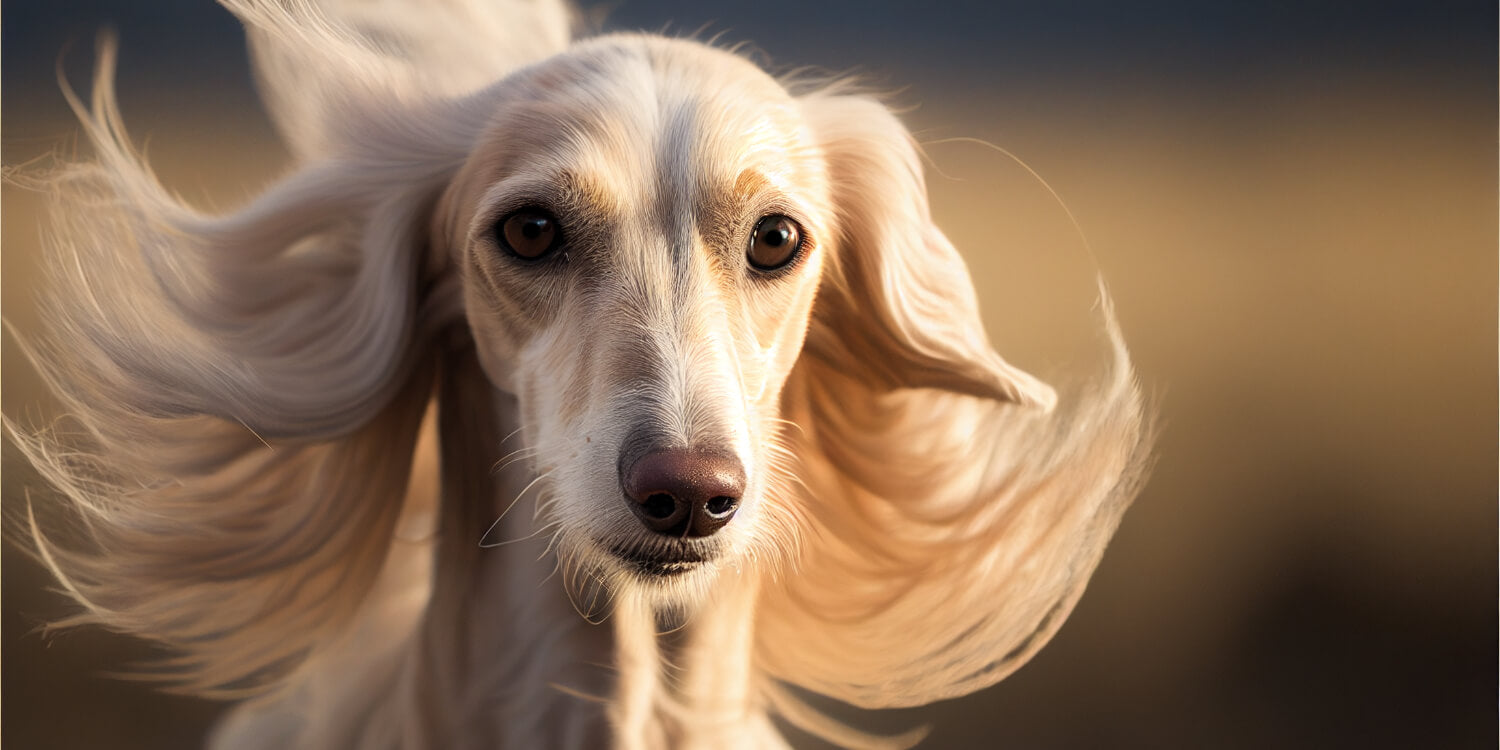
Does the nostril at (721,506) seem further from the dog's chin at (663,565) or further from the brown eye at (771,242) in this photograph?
the brown eye at (771,242)

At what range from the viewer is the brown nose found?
0.60 metres

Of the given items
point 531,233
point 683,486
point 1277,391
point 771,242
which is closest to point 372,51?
point 531,233

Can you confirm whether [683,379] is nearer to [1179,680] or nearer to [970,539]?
[970,539]

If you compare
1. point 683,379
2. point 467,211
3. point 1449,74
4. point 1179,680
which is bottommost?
point 1179,680

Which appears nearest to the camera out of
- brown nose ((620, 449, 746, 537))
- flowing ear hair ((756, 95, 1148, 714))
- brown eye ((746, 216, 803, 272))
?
brown nose ((620, 449, 746, 537))

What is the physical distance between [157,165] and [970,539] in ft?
2.60

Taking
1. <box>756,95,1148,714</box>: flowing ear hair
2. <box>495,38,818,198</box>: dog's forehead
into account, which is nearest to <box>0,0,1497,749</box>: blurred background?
<box>756,95,1148,714</box>: flowing ear hair

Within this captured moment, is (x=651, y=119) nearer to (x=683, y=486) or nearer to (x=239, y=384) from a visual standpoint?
(x=683, y=486)

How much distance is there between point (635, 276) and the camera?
2.24ft

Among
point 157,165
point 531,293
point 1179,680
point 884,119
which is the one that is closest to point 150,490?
point 157,165

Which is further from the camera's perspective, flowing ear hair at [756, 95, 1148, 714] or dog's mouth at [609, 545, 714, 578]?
flowing ear hair at [756, 95, 1148, 714]

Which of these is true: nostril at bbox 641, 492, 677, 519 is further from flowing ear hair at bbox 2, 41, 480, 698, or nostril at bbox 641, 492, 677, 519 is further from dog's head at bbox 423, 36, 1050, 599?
flowing ear hair at bbox 2, 41, 480, 698

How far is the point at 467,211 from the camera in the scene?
730 mm

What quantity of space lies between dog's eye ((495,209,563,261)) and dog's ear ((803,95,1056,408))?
0.22 meters
